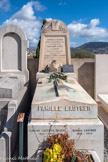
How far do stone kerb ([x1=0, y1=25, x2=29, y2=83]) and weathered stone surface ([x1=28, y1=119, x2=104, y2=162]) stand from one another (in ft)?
15.8

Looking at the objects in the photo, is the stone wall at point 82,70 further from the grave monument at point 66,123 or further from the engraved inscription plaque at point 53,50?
the grave monument at point 66,123

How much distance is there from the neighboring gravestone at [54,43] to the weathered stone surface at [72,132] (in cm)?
495

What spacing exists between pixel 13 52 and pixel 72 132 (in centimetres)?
559

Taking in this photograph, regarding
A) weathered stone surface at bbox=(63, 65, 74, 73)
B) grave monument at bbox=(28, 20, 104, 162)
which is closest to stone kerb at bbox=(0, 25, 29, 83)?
weathered stone surface at bbox=(63, 65, 74, 73)

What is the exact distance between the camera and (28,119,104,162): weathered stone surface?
11.4ft

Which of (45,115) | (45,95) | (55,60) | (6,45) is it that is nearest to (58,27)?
(55,60)

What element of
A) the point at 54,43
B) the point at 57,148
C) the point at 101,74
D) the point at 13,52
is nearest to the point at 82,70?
the point at 101,74

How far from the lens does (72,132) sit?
3.50 meters

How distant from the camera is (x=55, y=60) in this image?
7.88 metres

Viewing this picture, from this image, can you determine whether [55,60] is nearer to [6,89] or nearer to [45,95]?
[6,89]

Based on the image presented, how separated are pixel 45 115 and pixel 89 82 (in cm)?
573

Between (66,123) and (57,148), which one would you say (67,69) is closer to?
(66,123)

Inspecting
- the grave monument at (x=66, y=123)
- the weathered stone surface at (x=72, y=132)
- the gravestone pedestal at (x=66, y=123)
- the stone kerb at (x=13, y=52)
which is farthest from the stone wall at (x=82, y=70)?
the weathered stone surface at (x=72, y=132)

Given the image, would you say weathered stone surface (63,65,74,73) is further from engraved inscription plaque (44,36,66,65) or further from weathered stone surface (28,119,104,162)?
weathered stone surface (28,119,104,162)
